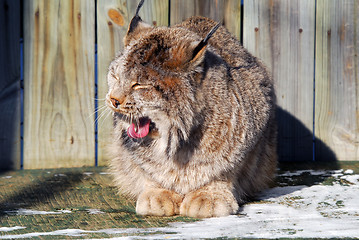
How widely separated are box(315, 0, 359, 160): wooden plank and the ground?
39 cm

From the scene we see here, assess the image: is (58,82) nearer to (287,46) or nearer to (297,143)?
(287,46)

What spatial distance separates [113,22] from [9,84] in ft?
2.80

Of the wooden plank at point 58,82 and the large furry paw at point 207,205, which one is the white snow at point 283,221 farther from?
the wooden plank at point 58,82

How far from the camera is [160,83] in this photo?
2.44 m

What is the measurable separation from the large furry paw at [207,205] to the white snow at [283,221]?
5 cm

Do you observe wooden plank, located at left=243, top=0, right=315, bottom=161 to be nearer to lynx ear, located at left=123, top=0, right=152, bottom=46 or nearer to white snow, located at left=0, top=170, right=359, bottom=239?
white snow, located at left=0, top=170, right=359, bottom=239

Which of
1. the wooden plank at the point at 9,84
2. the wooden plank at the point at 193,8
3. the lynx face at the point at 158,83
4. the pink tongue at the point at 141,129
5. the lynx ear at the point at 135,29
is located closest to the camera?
the lynx face at the point at 158,83

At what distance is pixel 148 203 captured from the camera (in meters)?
2.60

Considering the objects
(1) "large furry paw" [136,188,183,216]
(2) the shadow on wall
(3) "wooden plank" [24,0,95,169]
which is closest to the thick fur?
(1) "large furry paw" [136,188,183,216]

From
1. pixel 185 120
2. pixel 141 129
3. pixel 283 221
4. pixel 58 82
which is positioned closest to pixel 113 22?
pixel 58 82

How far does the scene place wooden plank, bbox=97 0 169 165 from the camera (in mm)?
3748

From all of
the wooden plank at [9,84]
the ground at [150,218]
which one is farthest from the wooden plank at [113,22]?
the ground at [150,218]

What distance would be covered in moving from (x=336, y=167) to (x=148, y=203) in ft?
5.60

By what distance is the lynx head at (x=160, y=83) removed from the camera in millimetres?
2439
